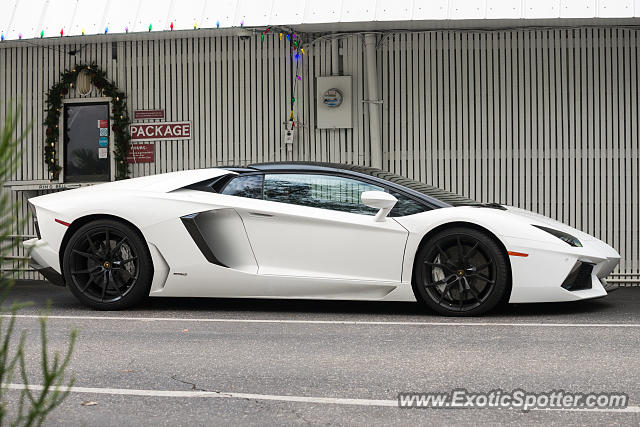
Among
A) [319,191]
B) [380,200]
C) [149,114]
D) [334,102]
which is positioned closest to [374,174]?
[319,191]

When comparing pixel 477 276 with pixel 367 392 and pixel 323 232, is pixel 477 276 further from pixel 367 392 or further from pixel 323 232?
pixel 367 392

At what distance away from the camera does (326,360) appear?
5453mm

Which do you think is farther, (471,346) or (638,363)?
(471,346)

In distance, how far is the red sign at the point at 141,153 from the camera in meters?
12.3

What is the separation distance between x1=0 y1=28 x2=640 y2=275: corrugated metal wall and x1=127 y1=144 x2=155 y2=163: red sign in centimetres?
10

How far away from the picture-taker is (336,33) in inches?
457

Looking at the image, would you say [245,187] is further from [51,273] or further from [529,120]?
[529,120]

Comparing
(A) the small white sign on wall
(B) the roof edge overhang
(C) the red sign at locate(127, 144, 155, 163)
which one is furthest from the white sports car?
(C) the red sign at locate(127, 144, 155, 163)

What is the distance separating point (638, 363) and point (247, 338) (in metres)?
2.68

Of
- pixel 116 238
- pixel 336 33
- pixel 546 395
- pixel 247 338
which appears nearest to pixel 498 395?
pixel 546 395

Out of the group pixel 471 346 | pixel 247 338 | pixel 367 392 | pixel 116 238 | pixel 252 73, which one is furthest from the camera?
pixel 252 73

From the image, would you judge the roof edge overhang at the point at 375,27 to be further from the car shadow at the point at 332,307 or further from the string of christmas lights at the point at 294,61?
the car shadow at the point at 332,307

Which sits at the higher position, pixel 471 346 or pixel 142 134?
pixel 142 134

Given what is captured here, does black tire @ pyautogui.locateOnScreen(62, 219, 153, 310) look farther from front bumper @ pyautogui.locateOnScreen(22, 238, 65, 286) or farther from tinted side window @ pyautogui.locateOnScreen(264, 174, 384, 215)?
tinted side window @ pyautogui.locateOnScreen(264, 174, 384, 215)
